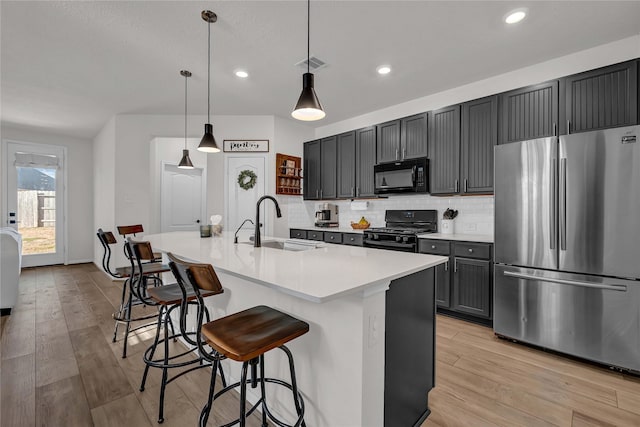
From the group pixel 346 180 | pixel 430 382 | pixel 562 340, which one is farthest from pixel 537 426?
pixel 346 180

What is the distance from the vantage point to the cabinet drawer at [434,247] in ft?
10.5

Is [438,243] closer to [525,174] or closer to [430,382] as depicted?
[525,174]

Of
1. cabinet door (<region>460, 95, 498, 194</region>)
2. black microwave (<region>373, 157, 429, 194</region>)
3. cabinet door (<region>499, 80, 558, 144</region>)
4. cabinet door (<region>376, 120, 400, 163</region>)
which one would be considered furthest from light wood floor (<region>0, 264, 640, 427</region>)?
cabinet door (<region>376, 120, 400, 163</region>)

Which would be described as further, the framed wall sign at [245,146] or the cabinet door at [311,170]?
the cabinet door at [311,170]

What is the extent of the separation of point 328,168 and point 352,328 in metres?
3.86

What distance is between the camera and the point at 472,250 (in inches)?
118

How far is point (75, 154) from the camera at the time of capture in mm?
6383

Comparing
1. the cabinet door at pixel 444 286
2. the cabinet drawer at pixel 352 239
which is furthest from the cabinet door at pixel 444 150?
the cabinet drawer at pixel 352 239

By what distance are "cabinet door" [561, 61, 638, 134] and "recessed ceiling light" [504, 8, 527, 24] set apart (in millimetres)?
835

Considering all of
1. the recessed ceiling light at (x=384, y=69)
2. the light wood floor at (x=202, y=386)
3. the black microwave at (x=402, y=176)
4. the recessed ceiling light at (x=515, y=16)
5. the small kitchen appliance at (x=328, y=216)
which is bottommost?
the light wood floor at (x=202, y=386)

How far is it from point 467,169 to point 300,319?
9.07 ft

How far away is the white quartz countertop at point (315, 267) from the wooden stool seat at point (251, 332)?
0.83 feet

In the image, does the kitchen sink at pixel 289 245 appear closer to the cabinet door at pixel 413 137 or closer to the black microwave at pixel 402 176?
the black microwave at pixel 402 176

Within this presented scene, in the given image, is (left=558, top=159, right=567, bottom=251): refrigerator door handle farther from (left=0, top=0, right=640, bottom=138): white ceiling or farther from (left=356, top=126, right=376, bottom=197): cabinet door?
(left=356, top=126, right=376, bottom=197): cabinet door
